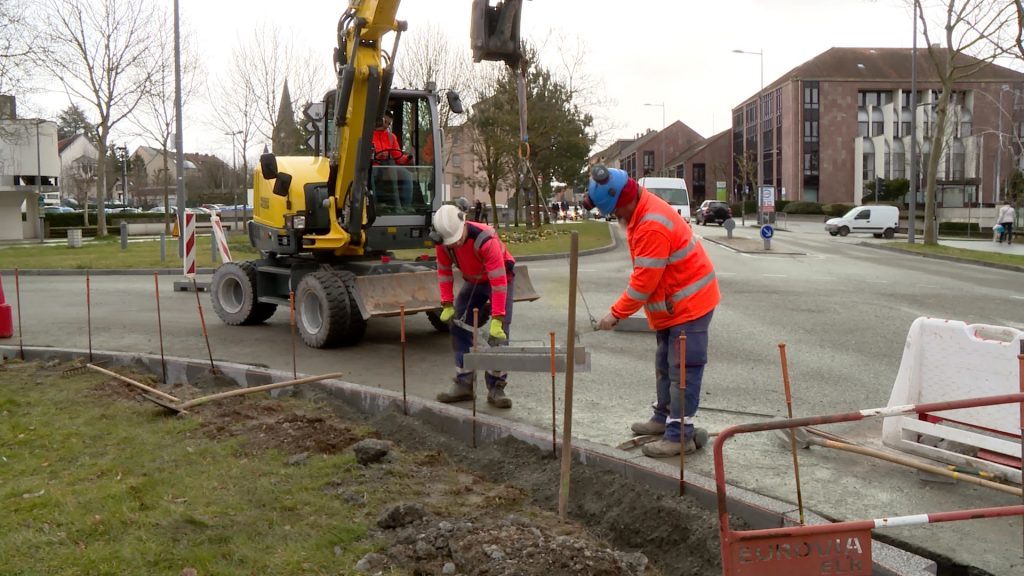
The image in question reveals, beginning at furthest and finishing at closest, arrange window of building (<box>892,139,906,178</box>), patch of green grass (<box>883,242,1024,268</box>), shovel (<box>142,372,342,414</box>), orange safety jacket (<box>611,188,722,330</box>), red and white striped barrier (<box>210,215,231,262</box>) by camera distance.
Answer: window of building (<box>892,139,906,178</box>) < patch of green grass (<box>883,242,1024,268</box>) < red and white striped barrier (<box>210,215,231,262</box>) < shovel (<box>142,372,342,414</box>) < orange safety jacket (<box>611,188,722,330</box>)


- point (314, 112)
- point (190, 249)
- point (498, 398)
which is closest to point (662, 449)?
point (498, 398)

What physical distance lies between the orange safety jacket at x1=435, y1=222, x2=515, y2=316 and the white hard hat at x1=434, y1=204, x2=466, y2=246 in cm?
13

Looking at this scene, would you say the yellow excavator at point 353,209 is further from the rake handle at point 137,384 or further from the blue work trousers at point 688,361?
the blue work trousers at point 688,361

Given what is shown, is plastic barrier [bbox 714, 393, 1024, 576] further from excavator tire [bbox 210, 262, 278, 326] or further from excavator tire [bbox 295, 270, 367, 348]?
excavator tire [bbox 210, 262, 278, 326]

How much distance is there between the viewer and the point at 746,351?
9336 mm

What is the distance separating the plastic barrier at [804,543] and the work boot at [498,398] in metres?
3.46

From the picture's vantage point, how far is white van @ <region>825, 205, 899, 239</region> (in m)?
42.4

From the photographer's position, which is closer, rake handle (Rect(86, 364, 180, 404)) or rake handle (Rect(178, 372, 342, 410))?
rake handle (Rect(178, 372, 342, 410))

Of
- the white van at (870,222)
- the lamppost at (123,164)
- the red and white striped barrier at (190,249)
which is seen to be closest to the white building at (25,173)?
the red and white striped barrier at (190,249)

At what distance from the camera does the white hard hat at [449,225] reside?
6211mm

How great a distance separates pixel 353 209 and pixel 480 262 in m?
3.49

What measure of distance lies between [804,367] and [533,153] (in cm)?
2823

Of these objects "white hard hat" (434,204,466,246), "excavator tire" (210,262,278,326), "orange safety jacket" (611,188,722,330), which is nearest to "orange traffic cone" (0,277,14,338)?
"excavator tire" (210,262,278,326)

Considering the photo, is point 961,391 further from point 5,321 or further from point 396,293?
point 5,321
